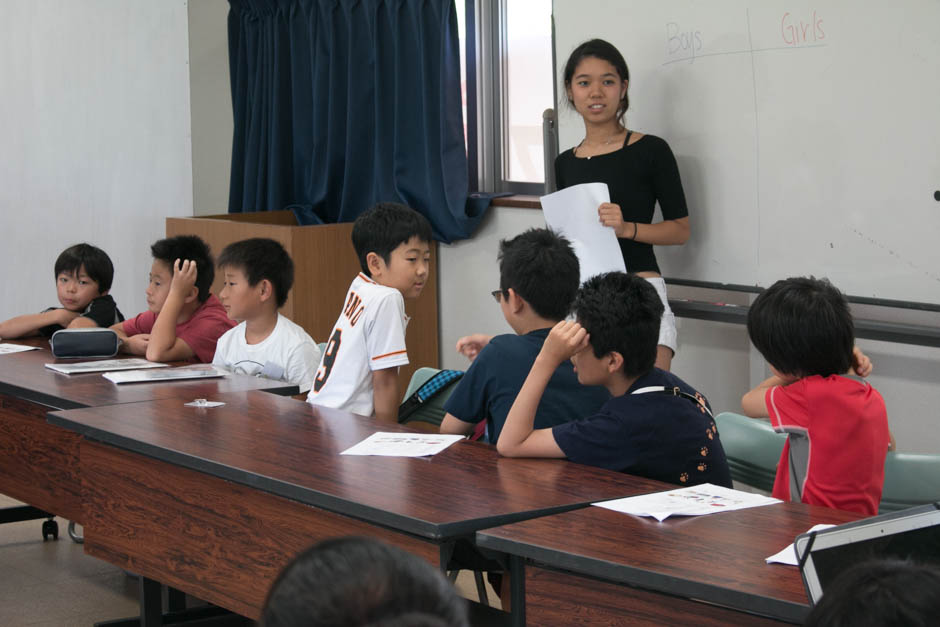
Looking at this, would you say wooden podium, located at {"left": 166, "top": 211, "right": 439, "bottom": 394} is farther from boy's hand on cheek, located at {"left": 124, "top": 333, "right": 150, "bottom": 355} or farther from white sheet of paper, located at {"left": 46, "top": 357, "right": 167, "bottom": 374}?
white sheet of paper, located at {"left": 46, "top": 357, "right": 167, "bottom": 374}

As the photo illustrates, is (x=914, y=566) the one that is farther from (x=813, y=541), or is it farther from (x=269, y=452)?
(x=269, y=452)

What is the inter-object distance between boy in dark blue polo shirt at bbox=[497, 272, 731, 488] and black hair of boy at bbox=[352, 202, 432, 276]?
903 millimetres

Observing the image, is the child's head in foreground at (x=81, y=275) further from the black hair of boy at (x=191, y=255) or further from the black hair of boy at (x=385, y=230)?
the black hair of boy at (x=385, y=230)

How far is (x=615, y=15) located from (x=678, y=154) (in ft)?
1.76

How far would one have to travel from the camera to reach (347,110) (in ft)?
16.6

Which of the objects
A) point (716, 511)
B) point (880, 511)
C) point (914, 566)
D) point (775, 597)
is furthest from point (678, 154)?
point (914, 566)

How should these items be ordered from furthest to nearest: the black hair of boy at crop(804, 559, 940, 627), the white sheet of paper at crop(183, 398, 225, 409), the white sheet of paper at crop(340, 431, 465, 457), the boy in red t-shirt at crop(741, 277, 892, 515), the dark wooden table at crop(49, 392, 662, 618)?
the white sheet of paper at crop(183, 398, 225, 409) < the white sheet of paper at crop(340, 431, 465, 457) < the boy in red t-shirt at crop(741, 277, 892, 515) < the dark wooden table at crop(49, 392, 662, 618) < the black hair of boy at crop(804, 559, 940, 627)

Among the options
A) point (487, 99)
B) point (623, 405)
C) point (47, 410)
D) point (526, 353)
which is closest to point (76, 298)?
point (47, 410)

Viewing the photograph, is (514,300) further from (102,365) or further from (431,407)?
(102,365)

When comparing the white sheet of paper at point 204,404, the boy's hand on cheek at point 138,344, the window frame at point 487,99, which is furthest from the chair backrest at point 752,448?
the window frame at point 487,99

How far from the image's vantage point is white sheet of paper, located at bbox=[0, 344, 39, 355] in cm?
354

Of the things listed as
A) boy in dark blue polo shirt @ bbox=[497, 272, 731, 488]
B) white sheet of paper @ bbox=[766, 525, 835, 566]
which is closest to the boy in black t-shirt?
boy in dark blue polo shirt @ bbox=[497, 272, 731, 488]

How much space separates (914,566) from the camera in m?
0.77

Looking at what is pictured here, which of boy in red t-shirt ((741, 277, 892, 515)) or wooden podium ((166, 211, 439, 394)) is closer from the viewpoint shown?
boy in red t-shirt ((741, 277, 892, 515))
